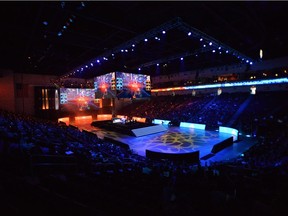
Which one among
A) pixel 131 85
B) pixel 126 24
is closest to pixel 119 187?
pixel 126 24

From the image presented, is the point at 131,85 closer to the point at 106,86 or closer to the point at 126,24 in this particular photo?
the point at 106,86

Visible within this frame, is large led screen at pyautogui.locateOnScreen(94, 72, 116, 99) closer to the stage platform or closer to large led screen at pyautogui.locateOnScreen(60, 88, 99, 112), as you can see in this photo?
the stage platform

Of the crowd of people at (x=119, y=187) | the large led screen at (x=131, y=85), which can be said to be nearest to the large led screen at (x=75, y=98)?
the large led screen at (x=131, y=85)

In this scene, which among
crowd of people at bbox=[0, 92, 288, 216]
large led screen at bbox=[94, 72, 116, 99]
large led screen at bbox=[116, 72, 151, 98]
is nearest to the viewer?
crowd of people at bbox=[0, 92, 288, 216]

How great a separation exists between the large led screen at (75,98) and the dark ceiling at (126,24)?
930 cm

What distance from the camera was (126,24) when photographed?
10805 mm

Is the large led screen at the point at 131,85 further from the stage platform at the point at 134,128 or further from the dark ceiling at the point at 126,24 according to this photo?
the dark ceiling at the point at 126,24

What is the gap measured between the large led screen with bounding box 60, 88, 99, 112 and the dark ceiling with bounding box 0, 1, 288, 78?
9301mm

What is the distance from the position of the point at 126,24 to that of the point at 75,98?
18.6 meters

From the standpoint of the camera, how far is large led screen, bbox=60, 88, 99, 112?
25.4 m

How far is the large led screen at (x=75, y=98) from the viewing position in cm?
2536

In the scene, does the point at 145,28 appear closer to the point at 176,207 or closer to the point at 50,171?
the point at 50,171

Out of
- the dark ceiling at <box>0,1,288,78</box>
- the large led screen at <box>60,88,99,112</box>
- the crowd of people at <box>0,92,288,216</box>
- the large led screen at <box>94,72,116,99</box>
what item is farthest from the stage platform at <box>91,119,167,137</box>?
the crowd of people at <box>0,92,288,216</box>

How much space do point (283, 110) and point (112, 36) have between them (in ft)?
63.4
